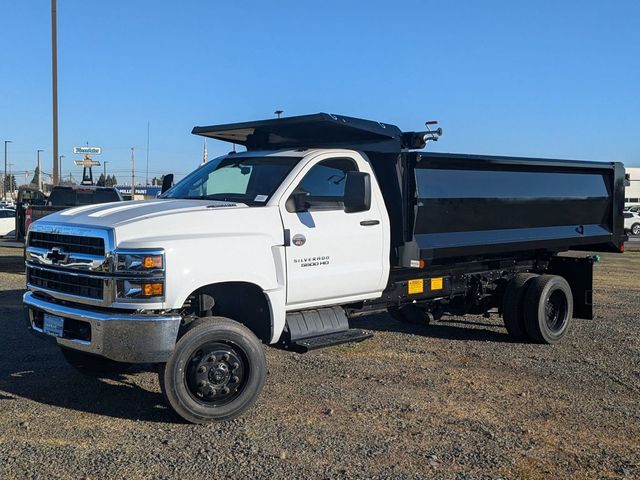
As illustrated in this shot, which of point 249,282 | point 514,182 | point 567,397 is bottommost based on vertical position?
point 567,397

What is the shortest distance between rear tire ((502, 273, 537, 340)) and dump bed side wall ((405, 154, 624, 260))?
0.58 meters

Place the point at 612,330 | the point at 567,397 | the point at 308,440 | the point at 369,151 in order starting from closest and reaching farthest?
the point at 308,440, the point at 567,397, the point at 369,151, the point at 612,330

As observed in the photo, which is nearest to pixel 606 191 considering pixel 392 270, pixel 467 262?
pixel 467 262

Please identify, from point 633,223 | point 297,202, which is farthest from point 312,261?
point 633,223

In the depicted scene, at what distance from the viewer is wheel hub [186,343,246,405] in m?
5.33

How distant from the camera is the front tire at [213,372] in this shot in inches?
205

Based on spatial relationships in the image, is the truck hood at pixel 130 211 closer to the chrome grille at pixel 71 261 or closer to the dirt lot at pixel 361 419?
the chrome grille at pixel 71 261

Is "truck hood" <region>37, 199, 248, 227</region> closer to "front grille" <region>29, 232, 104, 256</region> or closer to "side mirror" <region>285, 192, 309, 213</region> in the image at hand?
"front grille" <region>29, 232, 104, 256</region>

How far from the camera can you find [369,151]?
698cm

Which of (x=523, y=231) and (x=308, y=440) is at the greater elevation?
(x=523, y=231)

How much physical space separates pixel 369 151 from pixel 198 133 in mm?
2059

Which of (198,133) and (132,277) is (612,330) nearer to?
(198,133)

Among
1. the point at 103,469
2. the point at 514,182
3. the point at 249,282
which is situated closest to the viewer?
the point at 103,469

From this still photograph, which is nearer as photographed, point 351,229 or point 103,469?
point 103,469
